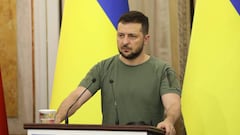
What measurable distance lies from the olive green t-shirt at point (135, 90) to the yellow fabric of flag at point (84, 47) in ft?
1.14

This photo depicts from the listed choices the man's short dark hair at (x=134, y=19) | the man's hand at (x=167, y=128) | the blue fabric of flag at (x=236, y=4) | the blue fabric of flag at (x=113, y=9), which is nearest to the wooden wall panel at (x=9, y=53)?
the blue fabric of flag at (x=113, y=9)

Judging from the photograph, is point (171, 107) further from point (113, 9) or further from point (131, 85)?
point (113, 9)

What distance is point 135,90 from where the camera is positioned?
2551 millimetres

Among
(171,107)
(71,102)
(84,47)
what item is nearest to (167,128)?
(171,107)

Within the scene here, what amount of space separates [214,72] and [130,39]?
45 centimetres

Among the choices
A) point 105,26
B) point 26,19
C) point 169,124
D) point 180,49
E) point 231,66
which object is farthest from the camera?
point 26,19

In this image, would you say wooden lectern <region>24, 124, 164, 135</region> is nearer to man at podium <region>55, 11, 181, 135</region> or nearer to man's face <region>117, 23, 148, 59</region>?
man at podium <region>55, 11, 181, 135</region>

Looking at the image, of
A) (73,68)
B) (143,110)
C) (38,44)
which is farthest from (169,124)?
(38,44)

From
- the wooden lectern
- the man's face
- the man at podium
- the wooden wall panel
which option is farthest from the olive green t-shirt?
the wooden wall panel

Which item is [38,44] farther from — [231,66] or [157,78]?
[231,66]

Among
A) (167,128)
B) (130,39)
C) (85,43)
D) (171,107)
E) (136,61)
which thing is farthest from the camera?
(85,43)

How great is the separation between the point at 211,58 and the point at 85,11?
0.81 m

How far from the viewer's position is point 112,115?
2.56 metres

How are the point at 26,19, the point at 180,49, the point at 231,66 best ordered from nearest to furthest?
the point at 231,66 → the point at 180,49 → the point at 26,19
